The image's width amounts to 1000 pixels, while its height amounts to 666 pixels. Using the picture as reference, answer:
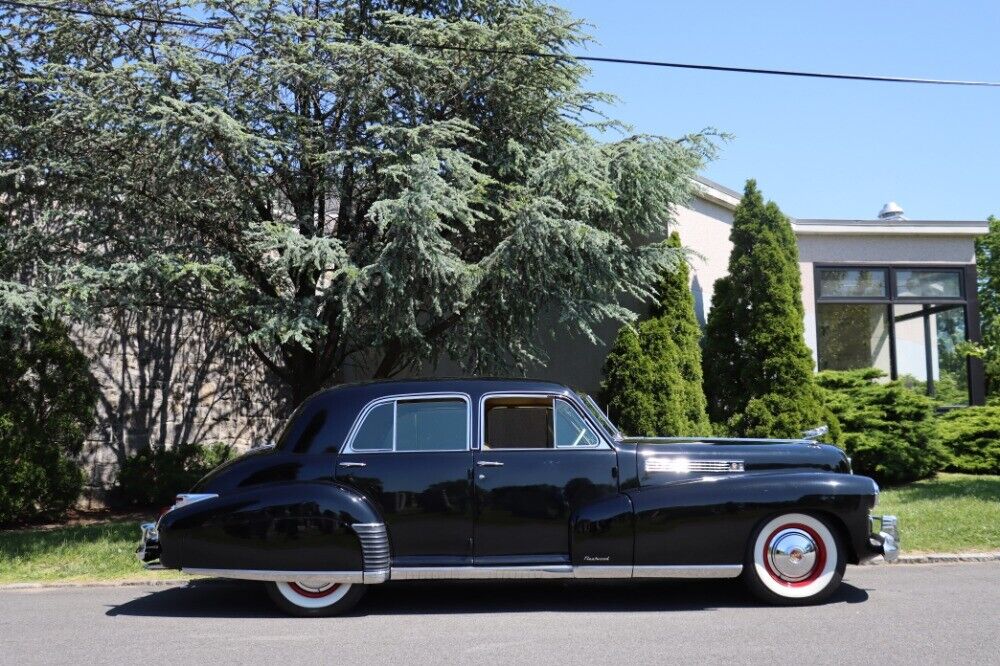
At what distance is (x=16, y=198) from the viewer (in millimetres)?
10328

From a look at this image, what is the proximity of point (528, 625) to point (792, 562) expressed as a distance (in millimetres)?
2009

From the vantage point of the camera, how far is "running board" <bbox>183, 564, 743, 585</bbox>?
6.54m

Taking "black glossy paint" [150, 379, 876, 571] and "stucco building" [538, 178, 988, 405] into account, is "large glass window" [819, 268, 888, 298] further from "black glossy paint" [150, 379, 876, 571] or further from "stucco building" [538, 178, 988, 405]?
"black glossy paint" [150, 379, 876, 571]

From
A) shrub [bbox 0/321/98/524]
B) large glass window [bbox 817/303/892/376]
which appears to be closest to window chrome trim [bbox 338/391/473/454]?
shrub [bbox 0/321/98/524]

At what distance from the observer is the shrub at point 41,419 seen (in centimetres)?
1073

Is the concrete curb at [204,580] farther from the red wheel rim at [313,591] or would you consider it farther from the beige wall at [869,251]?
the beige wall at [869,251]

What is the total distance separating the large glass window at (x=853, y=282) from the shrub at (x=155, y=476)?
389 inches

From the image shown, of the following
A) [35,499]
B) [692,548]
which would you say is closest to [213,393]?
[35,499]

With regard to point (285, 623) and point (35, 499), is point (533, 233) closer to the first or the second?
point (285, 623)

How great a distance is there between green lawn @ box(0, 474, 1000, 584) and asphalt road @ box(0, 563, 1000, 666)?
625 millimetres

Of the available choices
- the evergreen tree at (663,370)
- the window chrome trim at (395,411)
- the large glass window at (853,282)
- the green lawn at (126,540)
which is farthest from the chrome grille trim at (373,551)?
the large glass window at (853,282)

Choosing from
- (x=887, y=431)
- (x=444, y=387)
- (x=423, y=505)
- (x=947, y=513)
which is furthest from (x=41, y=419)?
(x=887, y=431)

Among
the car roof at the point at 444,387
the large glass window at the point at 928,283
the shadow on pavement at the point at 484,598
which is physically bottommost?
the shadow on pavement at the point at 484,598

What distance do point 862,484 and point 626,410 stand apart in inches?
228
